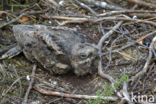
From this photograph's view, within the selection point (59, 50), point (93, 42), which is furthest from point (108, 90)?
point (93, 42)

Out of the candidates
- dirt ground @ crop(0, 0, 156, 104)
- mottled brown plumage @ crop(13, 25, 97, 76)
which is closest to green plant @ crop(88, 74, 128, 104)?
dirt ground @ crop(0, 0, 156, 104)

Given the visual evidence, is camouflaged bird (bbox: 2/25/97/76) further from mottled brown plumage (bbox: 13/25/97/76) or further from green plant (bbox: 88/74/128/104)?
green plant (bbox: 88/74/128/104)

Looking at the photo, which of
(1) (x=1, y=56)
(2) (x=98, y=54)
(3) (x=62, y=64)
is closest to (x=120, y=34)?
(2) (x=98, y=54)

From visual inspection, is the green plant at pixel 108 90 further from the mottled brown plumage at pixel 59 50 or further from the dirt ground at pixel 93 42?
the mottled brown plumage at pixel 59 50

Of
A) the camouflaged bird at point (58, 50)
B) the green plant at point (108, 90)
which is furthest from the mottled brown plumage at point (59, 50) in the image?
the green plant at point (108, 90)

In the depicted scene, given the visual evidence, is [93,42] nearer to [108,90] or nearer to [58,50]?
[58,50]
